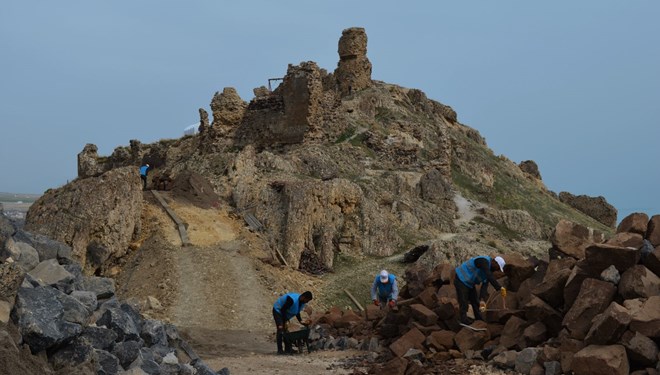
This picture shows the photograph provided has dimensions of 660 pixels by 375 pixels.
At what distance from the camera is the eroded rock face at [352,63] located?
53.2 metres

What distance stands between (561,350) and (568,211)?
40.4 meters

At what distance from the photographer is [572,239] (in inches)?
525

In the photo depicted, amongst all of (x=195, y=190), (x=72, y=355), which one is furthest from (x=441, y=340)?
(x=195, y=190)

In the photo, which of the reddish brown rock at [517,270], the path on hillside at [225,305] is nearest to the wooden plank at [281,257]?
the path on hillside at [225,305]

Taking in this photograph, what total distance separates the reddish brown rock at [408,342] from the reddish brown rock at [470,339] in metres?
0.66

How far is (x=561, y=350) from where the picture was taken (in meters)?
9.90

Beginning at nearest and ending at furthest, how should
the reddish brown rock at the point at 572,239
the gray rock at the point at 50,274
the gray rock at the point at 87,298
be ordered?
the gray rock at the point at 87,298 < the gray rock at the point at 50,274 < the reddish brown rock at the point at 572,239

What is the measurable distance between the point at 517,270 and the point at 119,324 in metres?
8.11

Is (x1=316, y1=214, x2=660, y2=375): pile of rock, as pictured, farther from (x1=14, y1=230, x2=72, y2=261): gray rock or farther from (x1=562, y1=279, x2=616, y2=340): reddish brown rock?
(x1=14, y1=230, x2=72, y2=261): gray rock

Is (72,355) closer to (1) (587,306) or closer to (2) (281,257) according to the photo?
(1) (587,306)

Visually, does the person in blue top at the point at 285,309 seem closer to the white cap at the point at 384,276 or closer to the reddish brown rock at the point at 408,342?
the reddish brown rock at the point at 408,342

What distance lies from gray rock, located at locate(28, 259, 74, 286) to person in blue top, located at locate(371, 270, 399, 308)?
28.6ft

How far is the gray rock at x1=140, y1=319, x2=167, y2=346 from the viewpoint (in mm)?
8828

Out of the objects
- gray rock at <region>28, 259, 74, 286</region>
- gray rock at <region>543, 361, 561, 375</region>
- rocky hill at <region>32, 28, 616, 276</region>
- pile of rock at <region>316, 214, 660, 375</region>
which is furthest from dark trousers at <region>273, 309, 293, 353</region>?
rocky hill at <region>32, 28, 616, 276</region>
